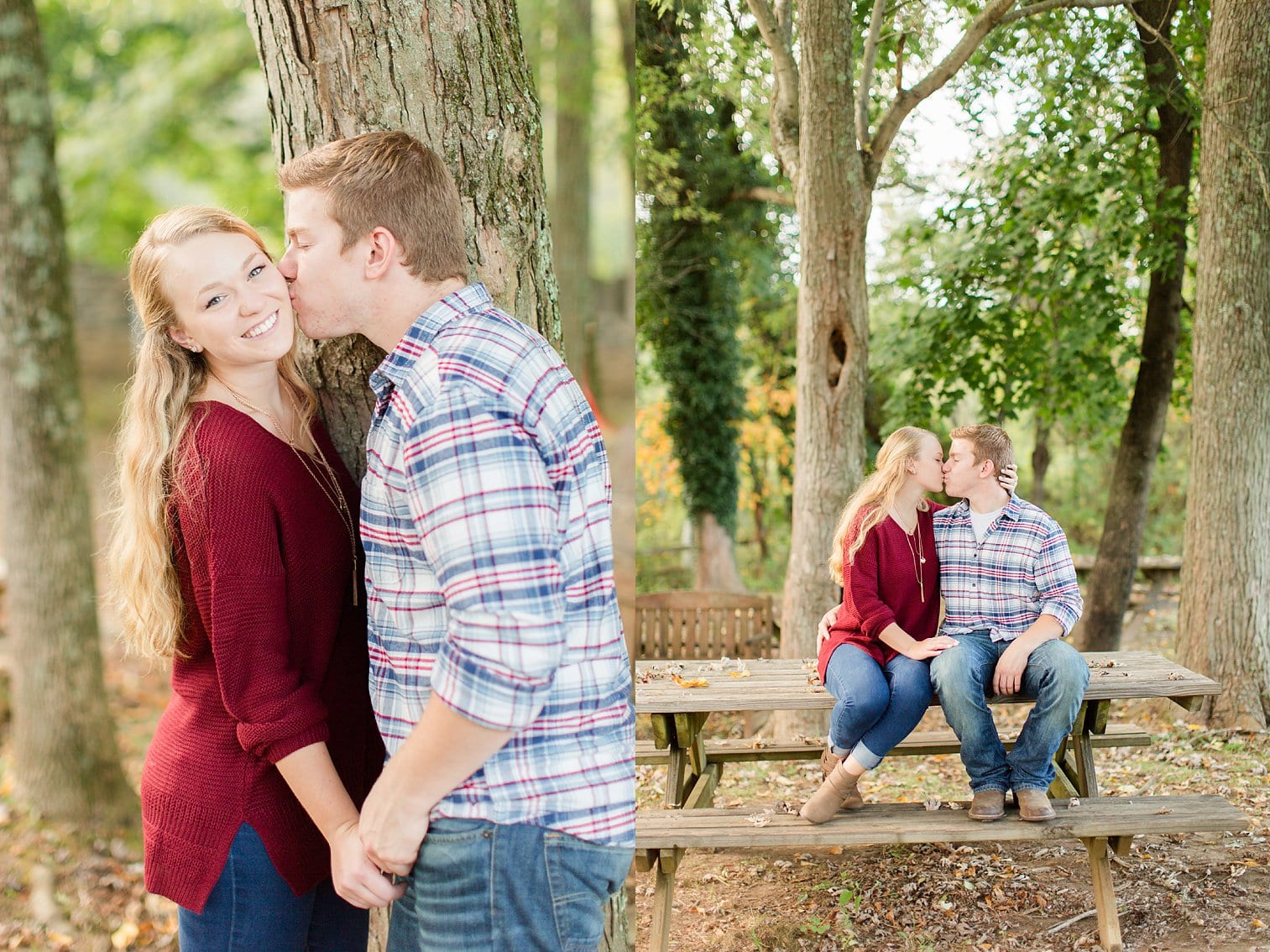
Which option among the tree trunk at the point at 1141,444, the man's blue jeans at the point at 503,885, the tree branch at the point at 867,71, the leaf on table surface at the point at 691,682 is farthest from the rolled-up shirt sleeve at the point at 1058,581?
the man's blue jeans at the point at 503,885

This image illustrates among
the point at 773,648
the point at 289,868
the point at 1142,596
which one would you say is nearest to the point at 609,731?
the point at 289,868

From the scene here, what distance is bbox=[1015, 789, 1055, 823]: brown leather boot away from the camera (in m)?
2.39

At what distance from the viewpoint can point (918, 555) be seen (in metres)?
2.36

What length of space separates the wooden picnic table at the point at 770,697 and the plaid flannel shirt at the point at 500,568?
4.07 ft

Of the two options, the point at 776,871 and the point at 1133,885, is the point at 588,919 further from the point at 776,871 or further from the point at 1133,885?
the point at 1133,885

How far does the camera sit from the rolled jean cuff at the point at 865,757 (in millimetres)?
2418

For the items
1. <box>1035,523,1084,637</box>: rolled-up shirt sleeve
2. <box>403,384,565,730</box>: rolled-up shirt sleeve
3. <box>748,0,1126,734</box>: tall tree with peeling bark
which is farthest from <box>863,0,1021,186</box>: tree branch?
<box>403,384,565,730</box>: rolled-up shirt sleeve

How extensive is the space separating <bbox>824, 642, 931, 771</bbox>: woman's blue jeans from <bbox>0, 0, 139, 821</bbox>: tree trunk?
351 cm

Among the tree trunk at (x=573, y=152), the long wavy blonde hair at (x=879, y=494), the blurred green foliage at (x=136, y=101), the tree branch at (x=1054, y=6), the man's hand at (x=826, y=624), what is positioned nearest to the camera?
the tree branch at (x=1054, y=6)

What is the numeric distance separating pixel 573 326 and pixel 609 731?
8.96 feet

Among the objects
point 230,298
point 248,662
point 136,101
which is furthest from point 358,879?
point 136,101

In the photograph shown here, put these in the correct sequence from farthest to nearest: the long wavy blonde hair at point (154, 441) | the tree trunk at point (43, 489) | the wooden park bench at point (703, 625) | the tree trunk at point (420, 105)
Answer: the tree trunk at point (43, 489)
the wooden park bench at point (703, 625)
the tree trunk at point (420, 105)
the long wavy blonde hair at point (154, 441)

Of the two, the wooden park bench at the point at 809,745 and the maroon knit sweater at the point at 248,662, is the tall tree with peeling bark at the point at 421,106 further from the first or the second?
the wooden park bench at the point at 809,745

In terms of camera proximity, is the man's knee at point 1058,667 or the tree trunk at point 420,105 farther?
the man's knee at point 1058,667
